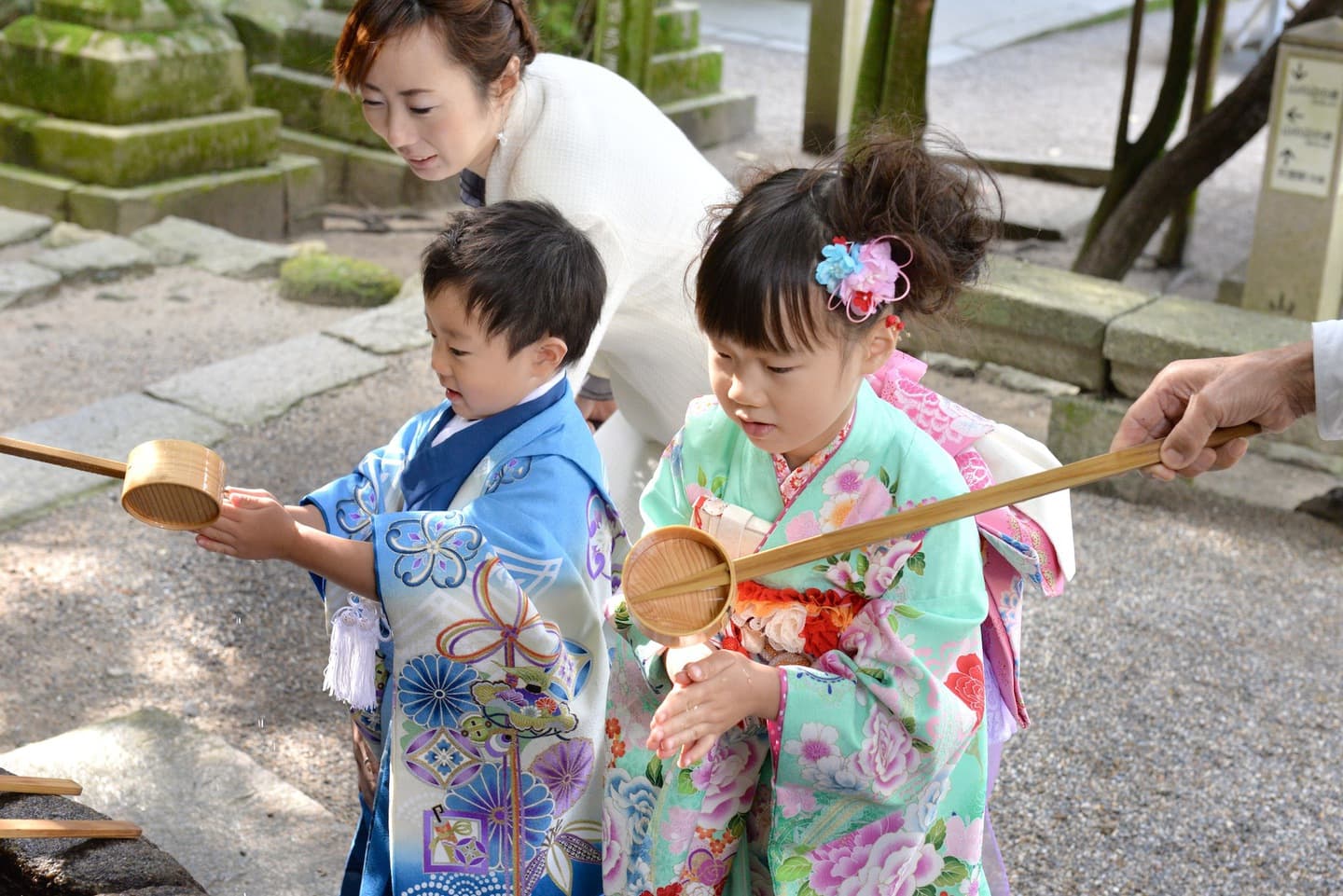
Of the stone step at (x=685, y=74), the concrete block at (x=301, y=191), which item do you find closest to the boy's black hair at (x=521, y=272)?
the concrete block at (x=301, y=191)

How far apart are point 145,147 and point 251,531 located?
Result: 5629 millimetres

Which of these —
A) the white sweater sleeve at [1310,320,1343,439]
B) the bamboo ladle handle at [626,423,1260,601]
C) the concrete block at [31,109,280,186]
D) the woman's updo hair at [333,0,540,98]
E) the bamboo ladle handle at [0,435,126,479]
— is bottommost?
the concrete block at [31,109,280,186]

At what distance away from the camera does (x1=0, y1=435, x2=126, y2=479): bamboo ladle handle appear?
1.76 meters

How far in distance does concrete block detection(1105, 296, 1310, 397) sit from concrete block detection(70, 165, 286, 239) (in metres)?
4.68

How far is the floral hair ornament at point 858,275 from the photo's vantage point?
1.63 metres

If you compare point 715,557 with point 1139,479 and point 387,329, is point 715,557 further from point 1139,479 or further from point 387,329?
point 387,329

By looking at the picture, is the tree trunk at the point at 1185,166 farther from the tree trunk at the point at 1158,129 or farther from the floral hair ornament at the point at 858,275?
the floral hair ornament at the point at 858,275

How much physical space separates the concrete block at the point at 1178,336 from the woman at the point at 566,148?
219 cm

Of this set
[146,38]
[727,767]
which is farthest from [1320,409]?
[146,38]

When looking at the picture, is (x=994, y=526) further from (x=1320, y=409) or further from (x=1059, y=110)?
(x=1059, y=110)

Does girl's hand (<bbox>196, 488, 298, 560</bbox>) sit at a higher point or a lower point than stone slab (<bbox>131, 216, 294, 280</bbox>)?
higher

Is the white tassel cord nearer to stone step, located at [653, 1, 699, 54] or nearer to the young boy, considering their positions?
the young boy

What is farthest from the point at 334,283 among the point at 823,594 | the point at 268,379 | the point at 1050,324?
the point at 823,594

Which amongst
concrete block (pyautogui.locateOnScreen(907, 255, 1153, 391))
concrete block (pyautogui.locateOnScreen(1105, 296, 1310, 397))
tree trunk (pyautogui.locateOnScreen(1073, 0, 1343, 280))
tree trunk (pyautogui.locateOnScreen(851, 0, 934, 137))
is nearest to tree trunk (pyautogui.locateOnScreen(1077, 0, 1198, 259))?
tree trunk (pyautogui.locateOnScreen(1073, 0, 1343, 280))
